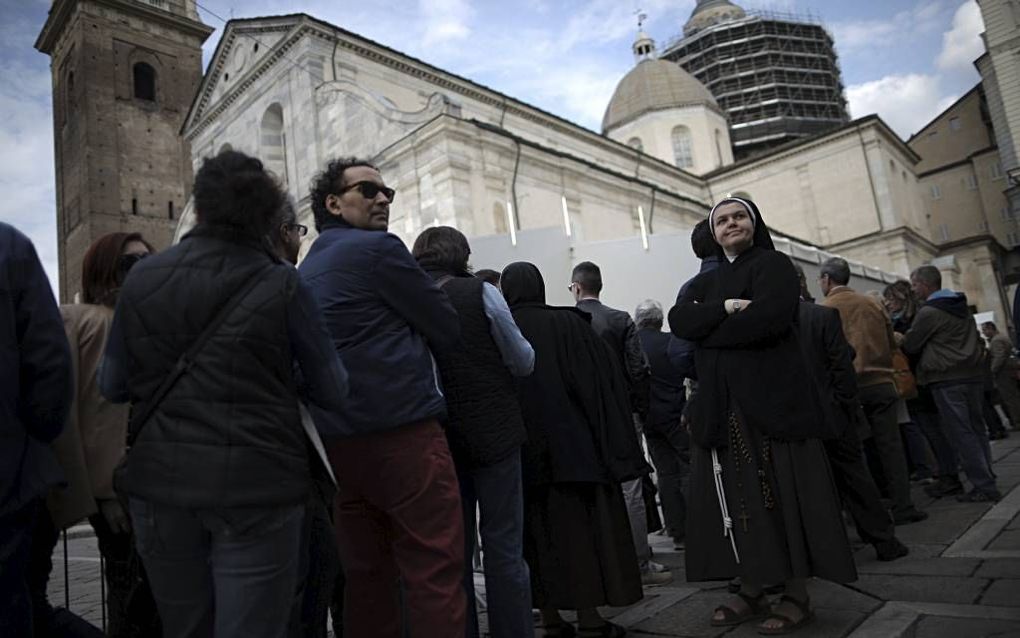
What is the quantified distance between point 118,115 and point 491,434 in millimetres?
42879

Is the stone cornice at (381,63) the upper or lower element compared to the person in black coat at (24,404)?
upper

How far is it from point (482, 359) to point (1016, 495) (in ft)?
15.9

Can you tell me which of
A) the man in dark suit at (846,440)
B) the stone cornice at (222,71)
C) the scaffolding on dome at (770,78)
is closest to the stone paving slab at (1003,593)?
the man in dark suit at (846,440)

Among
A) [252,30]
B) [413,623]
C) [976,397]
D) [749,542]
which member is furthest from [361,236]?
[252,30]

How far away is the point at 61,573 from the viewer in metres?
7.54

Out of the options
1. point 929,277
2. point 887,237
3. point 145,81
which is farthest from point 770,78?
point 929,277

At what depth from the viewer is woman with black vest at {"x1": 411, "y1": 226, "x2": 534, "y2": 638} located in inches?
113

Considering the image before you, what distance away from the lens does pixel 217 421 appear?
1.92 metres

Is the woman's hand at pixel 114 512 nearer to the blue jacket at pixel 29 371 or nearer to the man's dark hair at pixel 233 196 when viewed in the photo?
the blue jacket at pixel 29 371

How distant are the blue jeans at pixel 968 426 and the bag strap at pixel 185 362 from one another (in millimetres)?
5446

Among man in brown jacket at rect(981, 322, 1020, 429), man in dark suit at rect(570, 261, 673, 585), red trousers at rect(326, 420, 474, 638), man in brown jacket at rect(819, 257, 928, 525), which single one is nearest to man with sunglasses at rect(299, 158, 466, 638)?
red trousers at rect(326, 420, 474, 638)

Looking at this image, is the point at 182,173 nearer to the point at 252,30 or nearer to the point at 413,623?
the point at 252,30

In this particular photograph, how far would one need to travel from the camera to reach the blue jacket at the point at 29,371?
2.09 meters

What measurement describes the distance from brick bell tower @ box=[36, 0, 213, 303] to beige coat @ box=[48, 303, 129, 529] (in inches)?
Result: 1484
